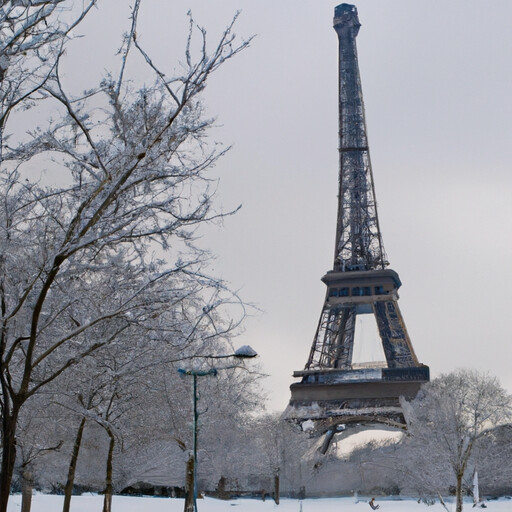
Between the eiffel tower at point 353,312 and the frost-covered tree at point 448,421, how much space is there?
551 cm

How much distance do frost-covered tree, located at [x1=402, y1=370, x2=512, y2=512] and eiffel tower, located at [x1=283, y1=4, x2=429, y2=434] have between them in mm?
5511

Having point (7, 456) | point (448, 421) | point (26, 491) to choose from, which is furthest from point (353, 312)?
point (7, 456)

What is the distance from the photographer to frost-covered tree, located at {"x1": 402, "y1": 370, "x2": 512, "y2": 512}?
1928 inches

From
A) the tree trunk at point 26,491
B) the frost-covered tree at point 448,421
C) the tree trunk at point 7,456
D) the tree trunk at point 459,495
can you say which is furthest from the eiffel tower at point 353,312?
the tree trunk at point 7,456

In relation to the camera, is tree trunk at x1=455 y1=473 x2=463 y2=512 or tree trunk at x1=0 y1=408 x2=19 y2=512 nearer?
tree trunk at x1=0 y1=408 x2=19 y2=512

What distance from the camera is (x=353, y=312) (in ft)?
292

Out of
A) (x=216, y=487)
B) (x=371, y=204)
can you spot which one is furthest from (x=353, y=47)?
(x=216, y=487)

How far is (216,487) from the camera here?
2640 inches

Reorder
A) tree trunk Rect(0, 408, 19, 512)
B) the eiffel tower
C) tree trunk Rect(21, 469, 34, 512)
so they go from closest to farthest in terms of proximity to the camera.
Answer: tree trunk Rect(0, 408, 19, 512) → tree trunk Rect(21, 469, 34, 512) → the eiffel tower

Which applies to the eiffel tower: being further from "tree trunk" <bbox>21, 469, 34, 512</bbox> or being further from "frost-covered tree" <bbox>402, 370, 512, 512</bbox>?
"tree trunk" <bbox>21, 469, 34, 512</bbox>

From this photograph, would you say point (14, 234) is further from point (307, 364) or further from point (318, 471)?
point (307, 364)

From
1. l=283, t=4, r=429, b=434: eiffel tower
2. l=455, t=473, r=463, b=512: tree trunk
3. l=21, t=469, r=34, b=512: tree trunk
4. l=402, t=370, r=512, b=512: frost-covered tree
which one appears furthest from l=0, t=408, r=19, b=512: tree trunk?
l=283, t=4, r=429, b=434: eiffel tower

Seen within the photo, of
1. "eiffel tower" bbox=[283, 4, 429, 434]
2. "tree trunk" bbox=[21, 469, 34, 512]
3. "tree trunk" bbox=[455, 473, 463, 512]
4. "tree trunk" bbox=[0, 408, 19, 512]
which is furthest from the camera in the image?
"eiffel tower" bbox=[283, 4, 429, 434]

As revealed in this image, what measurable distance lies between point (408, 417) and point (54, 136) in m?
65.7
